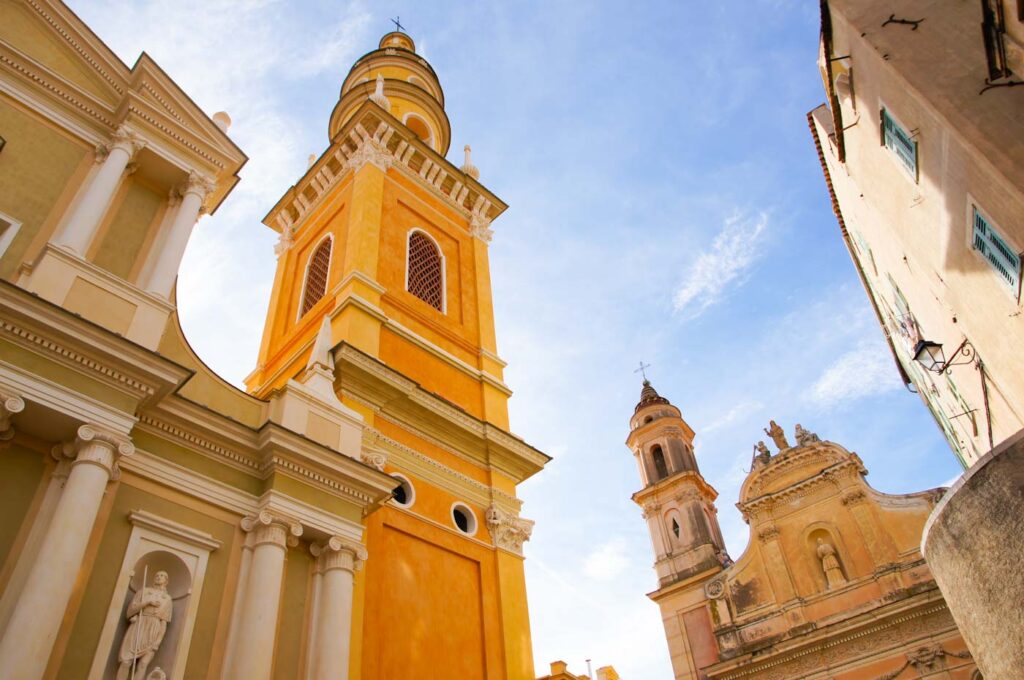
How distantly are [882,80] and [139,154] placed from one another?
1019cm

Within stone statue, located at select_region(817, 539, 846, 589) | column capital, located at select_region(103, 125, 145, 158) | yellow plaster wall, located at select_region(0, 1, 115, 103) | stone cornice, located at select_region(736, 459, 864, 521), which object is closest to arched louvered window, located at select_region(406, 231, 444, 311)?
column capital, located at select_region(103, 125, 145, 158)

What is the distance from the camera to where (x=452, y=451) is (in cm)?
1327

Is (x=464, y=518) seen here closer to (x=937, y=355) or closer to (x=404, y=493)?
(x=404, y=493)

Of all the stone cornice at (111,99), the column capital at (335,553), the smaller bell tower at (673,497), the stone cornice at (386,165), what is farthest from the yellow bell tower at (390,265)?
the smaller bell tower at (673,497)

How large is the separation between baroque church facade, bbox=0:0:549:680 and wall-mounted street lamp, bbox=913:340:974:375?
22.3 feet

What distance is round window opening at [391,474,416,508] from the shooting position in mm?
11648

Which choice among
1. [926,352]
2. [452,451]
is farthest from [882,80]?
[452,451]

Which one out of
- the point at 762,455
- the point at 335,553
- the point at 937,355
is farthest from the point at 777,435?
the point at 335,553

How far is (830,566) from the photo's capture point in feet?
79.9

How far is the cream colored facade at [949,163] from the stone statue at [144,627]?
846cm

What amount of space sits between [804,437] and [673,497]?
5710 mm

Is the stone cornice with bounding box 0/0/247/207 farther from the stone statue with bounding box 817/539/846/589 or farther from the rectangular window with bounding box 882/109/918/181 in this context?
the stone statue with bounding box 817/539/846/589

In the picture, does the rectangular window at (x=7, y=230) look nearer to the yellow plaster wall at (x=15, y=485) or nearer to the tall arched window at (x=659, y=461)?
the yellow plaster wall at (x=15, y=485)

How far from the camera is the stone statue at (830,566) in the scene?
2408 centimetres
